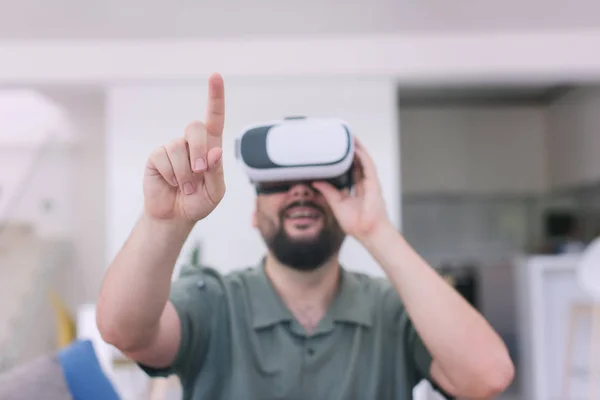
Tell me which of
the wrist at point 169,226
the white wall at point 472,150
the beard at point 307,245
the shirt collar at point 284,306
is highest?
the white wall at point 472,150

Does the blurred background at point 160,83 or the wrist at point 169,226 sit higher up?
the blurred background at point 160,83

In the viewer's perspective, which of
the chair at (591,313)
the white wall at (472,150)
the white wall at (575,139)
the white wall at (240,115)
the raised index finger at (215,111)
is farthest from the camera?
the white wall at (472,150)

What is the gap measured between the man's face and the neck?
0.02m

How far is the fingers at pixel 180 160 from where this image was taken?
1.32ft

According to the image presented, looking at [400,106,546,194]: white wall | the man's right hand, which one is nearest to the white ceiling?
Answer: the man's right hand

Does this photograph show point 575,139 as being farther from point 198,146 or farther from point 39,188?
point 198,146

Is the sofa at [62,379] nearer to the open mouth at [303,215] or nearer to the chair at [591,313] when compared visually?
the open mouth at [303,215]

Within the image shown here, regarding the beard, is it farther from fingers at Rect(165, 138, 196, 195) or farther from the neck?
fingers at Rect(165, 138, 196, 195)

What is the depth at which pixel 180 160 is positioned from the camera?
402mm

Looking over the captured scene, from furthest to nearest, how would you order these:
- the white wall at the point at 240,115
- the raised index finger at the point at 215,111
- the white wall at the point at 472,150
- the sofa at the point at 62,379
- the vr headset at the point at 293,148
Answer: the white wall at the point at 472,150, the white wall at the point at 240,115, the sofa at the point at 62,379, the vr headset at the point at 293,148, the raised index finger at the point at 215,111

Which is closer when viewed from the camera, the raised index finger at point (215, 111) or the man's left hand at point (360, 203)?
the raised index finger at point (215, 111)

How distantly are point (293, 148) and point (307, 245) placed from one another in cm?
10

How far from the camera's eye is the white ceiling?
3.37ft

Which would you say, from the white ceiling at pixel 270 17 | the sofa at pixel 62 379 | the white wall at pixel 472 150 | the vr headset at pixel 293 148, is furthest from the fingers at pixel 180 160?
the white wall at pixel 472 150
